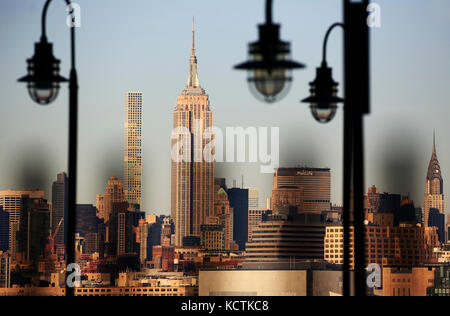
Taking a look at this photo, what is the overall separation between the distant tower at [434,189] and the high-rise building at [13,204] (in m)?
62.3

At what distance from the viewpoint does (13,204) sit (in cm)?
15525

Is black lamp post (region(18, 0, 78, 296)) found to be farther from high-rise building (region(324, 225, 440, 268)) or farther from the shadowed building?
the shadowed building

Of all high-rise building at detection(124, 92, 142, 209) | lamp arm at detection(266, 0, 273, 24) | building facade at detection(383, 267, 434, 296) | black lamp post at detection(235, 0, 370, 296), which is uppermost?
high-rise building at detection(124, 92, 142, 209)

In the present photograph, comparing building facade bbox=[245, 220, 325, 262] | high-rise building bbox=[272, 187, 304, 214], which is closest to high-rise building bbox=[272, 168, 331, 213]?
high-rise building bbox=[272, 187, 304, 214]

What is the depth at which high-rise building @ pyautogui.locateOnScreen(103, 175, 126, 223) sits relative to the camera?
159500mm

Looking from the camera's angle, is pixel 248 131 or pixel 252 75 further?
pixel 248 131

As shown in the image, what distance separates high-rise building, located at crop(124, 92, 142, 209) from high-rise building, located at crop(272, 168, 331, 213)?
26.1m

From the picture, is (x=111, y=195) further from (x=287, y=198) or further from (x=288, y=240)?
(x=288, y=240)

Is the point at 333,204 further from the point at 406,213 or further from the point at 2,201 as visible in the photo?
the point at 2,201

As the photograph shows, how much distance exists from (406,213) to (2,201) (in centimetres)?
6427

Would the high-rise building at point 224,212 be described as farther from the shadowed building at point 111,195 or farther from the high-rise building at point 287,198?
the shadowed building at point 111,195

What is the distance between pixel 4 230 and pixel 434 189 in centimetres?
6977
